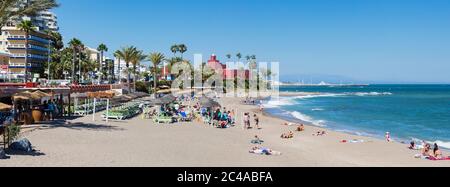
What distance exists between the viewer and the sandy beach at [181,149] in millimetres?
14931

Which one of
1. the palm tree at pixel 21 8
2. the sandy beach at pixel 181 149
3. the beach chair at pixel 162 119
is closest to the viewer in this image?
the sandy beach at pixel 181 149

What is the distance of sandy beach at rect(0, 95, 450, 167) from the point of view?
14931 mm

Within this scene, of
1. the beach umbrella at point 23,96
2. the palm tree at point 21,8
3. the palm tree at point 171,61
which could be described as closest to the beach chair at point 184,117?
the beach umbrella at point 23,96

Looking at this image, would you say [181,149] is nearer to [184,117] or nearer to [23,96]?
[23,96]

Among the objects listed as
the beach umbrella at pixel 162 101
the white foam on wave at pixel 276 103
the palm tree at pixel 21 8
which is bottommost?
the white foam on wave at pixel 276 103

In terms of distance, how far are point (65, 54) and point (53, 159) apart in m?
68.7

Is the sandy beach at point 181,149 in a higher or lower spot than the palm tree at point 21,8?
lower

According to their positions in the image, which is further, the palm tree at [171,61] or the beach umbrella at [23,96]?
the palm tree at [171,61]

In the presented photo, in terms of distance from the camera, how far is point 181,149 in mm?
18266

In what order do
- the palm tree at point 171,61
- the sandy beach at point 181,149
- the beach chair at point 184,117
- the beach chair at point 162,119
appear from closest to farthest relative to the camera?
the sandy beach at point 181,149 → the beach chair at point 162,119 → the beach chair at point 184,117 → the palm tree at point 171,61

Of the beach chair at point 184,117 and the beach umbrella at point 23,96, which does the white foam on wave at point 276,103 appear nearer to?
the beach chair at point 184,117

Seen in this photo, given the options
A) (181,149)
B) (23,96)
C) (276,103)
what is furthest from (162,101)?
(276,103)
